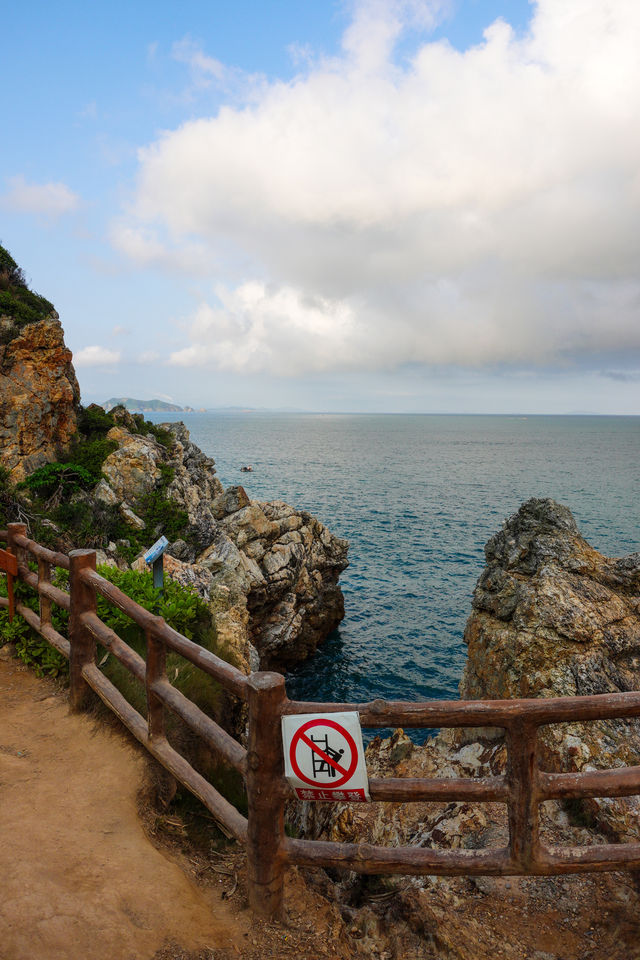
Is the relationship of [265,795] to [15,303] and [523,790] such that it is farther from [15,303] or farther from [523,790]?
[15,303]

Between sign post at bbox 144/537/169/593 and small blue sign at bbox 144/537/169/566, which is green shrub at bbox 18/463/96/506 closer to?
sign post at bbox 144/537/169/593

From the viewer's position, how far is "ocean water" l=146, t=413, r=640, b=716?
22344 mm

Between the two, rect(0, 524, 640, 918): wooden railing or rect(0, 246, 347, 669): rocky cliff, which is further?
rect(0, 246, 347, 669): rocky cliff

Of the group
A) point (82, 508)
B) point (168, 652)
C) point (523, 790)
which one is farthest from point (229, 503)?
point (523, 790)

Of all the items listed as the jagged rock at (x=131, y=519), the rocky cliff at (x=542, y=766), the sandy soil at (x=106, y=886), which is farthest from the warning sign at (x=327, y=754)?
the jagged rock at (x=131, y=519)

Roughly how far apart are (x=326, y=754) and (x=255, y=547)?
19.0 m

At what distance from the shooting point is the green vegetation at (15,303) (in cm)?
2052

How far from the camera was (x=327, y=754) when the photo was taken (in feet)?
12.4

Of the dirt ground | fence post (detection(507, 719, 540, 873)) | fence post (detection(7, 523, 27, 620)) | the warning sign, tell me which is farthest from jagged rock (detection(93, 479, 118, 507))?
fence post (detection(507, 719, 540, 873))

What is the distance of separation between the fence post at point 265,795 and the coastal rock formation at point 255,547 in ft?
43.4

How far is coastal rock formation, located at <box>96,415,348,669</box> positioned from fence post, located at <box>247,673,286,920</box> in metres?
13.2

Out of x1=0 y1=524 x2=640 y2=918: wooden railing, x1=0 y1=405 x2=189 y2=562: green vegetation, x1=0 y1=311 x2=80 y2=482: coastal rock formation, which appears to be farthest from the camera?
x1=0 y1=311 x2=80 y2=482: coastal rock formation

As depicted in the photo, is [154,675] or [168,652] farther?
[168,652]

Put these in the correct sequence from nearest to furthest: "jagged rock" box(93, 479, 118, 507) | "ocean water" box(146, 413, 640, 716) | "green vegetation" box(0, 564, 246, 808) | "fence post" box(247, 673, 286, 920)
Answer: "fence post" box(247, 673, 286, 920) → "green vegetation" box(0, 564, 246, 808) → "jagged rock" box(93, 479, 118, 507) → "ocean water" box(146, 413, 640, 716)
